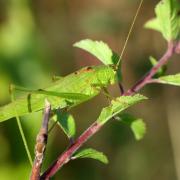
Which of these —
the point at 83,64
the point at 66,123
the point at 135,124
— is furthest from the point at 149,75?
the point at 83,64

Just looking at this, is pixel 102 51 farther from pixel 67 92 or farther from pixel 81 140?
pixel 81 140

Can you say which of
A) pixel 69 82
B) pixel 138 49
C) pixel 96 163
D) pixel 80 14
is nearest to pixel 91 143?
pixel 96 163

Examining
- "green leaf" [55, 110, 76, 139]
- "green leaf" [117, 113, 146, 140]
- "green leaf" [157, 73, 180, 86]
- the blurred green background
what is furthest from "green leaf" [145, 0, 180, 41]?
the blurred green background

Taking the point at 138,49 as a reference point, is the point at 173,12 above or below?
above

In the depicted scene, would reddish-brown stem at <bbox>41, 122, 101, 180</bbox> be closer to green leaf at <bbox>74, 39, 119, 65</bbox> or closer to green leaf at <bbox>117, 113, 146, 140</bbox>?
green leaf at <bbox>117, 113, 146, 140</bbox>

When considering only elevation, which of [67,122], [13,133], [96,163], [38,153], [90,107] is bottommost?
[96,163]

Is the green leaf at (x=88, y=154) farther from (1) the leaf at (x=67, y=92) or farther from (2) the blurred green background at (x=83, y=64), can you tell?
(2) the blurred green background at (x=83, y=64)

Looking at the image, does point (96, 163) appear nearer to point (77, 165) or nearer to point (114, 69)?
point (77, 165)
